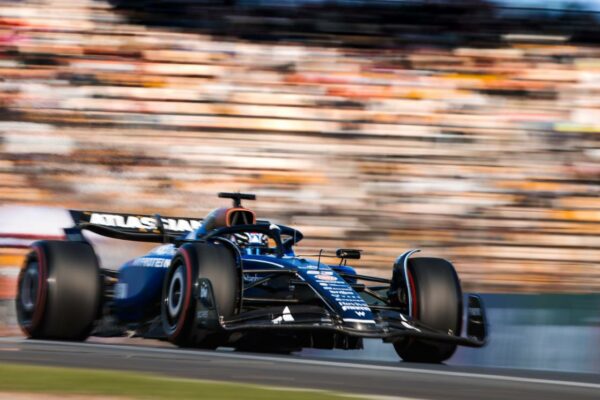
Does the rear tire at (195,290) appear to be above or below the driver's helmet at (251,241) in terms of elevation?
below

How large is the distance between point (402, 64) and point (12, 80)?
6689 millimetres

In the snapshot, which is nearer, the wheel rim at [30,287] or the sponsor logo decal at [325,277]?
the sponsor logo decal at [325,277]

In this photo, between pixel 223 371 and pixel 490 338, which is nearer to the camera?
pixel 223 371

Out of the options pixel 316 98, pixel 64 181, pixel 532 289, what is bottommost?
pixel 532 289

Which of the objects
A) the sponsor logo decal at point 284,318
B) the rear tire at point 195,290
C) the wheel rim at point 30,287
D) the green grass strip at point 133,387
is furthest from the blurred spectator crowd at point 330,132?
the green grass strip at point 133,387

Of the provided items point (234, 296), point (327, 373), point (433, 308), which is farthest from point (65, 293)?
point (327, 373)

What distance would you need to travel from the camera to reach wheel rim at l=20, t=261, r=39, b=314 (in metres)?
10.5

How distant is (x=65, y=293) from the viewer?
1005 centimetres

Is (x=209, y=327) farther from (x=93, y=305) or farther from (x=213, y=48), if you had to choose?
(x=213, y=48)

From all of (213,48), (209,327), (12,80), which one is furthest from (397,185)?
(209,327)

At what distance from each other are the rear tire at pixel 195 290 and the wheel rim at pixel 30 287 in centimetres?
179

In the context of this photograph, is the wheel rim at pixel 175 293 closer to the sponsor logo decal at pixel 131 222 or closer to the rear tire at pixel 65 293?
the rear tire at pixel 65 293

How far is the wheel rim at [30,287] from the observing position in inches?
413

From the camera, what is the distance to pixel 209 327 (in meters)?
8.83
